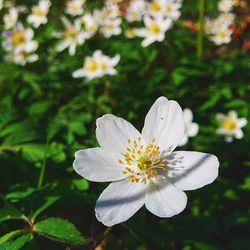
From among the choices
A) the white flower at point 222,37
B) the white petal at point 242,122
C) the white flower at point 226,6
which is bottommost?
the white petal at point 242,122

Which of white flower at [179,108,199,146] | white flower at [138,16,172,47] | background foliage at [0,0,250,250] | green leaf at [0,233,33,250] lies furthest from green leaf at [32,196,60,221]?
white flower at [138,16,172,47]

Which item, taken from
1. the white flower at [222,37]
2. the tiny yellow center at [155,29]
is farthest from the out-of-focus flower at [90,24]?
the white flower at [222,37]

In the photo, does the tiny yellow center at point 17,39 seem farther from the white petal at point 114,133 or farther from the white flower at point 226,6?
the white petal at point 114,133

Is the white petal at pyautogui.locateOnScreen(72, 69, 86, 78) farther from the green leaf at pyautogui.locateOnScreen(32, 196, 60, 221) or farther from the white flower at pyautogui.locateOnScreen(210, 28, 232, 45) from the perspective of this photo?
the green leaf at pyautogui.locateOnScreen(32, 196, 60, 221)

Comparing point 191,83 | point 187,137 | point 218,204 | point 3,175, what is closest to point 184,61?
point 191,83

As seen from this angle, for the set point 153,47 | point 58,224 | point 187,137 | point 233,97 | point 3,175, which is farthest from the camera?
point 153,47

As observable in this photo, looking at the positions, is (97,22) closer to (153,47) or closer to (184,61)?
(153,47)
